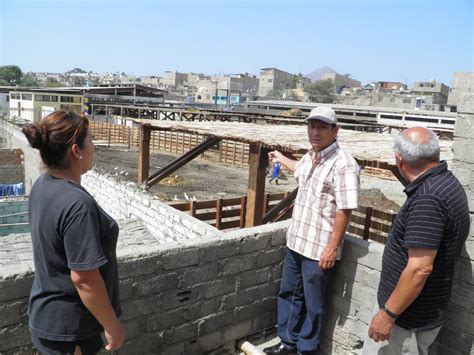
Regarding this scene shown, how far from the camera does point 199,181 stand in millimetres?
24047

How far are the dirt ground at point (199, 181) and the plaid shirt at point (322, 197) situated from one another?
13.1m

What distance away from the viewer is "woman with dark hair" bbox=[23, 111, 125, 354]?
1948mm

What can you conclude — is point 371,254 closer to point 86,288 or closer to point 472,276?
point 472,276

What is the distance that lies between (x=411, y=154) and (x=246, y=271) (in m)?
1.88

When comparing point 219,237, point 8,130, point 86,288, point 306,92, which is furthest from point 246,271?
point 306,92

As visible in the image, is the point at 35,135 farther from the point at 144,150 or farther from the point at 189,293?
the point at 144,150

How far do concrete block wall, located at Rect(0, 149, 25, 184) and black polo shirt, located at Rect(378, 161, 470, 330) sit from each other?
2052cm

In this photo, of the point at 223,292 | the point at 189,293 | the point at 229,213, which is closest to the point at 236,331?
the point at 223,292

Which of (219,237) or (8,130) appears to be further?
(8,130)

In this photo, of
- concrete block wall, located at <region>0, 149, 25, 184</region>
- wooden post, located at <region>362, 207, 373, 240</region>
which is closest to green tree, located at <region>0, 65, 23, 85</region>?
concrete block wall, located at <region>0, 149, 25, 184</region>

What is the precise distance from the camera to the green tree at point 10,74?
4365 inches

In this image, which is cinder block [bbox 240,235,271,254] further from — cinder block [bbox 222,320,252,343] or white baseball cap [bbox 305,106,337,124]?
white baseball cap [bbox 305,106,337,124]

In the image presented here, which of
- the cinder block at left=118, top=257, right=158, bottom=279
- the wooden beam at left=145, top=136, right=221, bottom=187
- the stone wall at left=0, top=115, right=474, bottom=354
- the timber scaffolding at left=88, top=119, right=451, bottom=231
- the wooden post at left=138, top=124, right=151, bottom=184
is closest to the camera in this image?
the stone wall at left=0, top=115, right=474, bottom=354

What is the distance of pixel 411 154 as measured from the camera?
2568 millimetres
